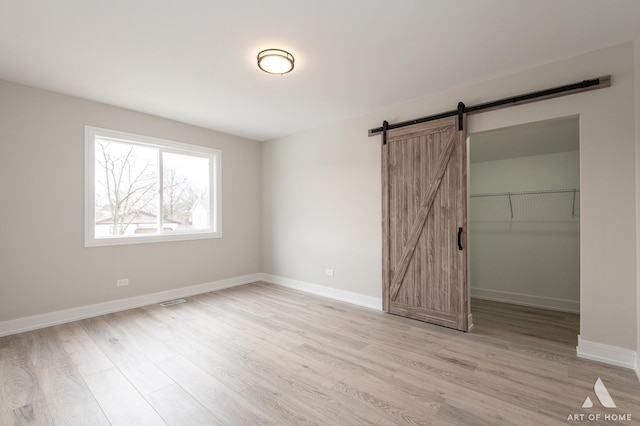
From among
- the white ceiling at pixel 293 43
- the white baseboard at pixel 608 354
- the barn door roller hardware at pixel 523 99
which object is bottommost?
the white baseboard at pixel 608 354

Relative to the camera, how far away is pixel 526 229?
437 cm

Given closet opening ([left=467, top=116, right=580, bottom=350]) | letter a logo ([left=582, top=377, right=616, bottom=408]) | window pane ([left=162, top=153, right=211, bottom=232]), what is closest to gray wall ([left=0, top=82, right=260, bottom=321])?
window pane ([left=162, top=153, right=211, bottom=232])

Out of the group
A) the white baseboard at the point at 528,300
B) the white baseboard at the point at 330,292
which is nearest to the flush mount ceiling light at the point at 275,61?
the white baseboard at the point at 330,292

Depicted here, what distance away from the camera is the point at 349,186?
172 inches

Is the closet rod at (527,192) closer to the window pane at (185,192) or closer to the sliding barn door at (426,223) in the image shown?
the sliding barn door at (426,223)

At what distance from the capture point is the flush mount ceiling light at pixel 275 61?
2.57 m

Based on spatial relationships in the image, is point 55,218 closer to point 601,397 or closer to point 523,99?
point 523,99

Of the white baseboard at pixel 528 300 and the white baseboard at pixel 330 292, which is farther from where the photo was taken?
the white baseboard at pixel 330 292

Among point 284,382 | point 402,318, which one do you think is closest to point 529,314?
point 402,318

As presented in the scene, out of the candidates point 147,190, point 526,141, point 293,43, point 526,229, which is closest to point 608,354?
point 526,229

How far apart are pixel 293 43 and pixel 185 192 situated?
3.38 meters

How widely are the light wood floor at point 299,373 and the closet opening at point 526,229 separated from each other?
37 centimetres

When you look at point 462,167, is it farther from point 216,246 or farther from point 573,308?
point 216,246

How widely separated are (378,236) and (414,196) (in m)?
0.78
